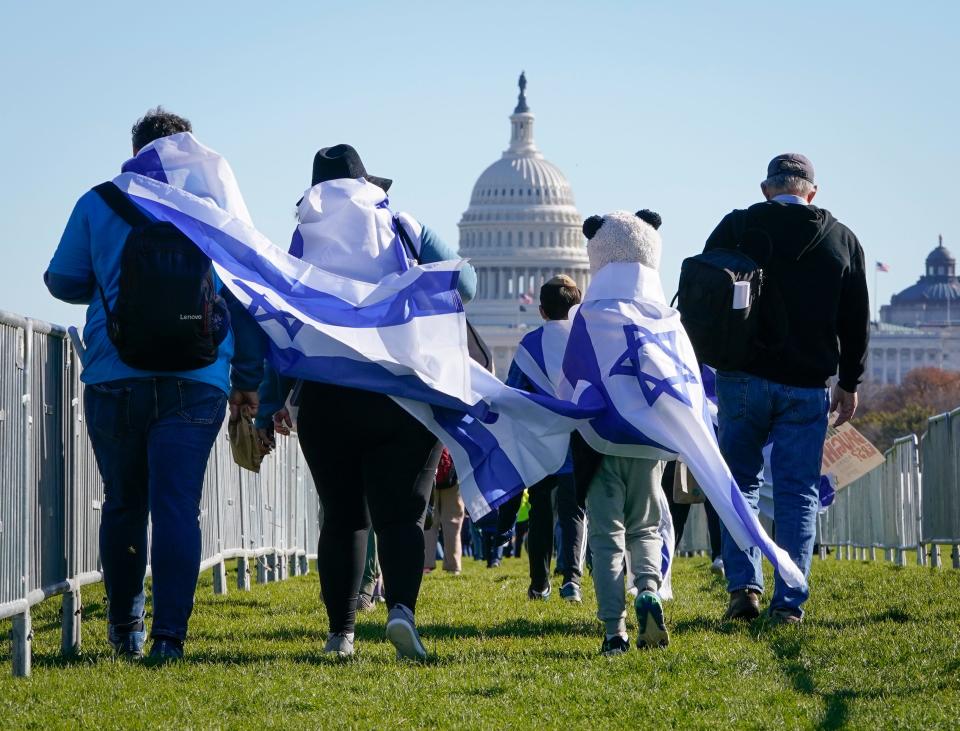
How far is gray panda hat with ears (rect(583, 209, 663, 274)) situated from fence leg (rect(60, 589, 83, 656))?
7.05 feet

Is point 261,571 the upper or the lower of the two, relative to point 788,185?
lower

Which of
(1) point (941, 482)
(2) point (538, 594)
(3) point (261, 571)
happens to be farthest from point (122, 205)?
(1) point (941, 482)

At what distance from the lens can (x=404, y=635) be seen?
6.40 metres

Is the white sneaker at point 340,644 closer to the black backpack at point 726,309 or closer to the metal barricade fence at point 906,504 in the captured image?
the black backpack at point 726,309

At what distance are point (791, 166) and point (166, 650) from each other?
10.7 feet

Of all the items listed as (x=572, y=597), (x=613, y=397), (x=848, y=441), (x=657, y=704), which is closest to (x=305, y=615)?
(x=572, y=597)

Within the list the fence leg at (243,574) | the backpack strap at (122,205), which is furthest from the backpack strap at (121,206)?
the fence leg at (243,574)

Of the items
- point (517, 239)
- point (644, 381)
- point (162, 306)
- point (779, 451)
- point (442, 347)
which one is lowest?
point (779, 451)

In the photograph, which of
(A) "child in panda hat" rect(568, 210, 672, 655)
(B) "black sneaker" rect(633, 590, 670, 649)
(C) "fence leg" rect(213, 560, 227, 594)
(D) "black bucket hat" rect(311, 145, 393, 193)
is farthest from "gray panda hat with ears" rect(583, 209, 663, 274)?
(C) "fence leg" rect(213, 560, 227, 594)

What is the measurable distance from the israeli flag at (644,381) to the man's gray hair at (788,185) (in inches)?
47.3

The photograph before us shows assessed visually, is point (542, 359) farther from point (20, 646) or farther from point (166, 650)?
point (20, 646)

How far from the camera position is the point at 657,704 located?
541 centimetres

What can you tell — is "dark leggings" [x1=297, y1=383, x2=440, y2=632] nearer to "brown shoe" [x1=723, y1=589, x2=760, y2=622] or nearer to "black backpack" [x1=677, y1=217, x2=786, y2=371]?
"black backpack" [x1=677, y1=217, x2=786, y2=371]

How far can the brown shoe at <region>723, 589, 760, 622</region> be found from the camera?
7.71 meters
